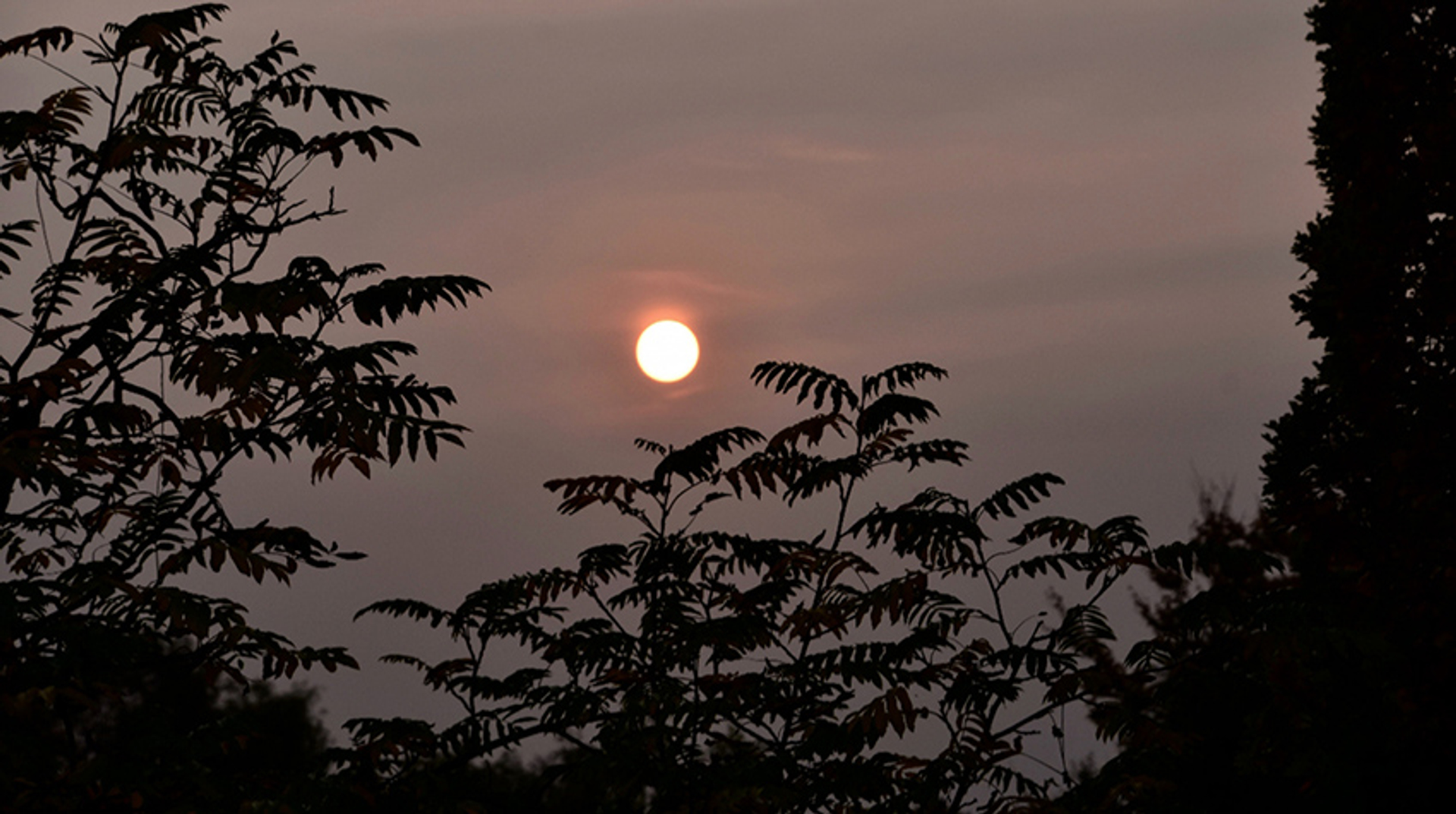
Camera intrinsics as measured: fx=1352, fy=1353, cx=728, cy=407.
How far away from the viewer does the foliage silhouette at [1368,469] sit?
949 centimetres

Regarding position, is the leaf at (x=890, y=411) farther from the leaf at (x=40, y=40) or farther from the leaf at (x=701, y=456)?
the leaf at (x=40, y=40)

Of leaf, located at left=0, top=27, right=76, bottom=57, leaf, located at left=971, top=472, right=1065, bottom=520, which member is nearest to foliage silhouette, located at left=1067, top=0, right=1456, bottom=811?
leaf, located at left=971, top=472, right=1065, bottom=520

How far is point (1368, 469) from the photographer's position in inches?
455

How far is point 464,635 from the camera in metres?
8.51

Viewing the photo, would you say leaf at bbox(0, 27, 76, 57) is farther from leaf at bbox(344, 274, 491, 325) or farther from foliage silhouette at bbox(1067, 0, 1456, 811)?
foliage silhouette at bbox(1067, 0, 1456, 811)

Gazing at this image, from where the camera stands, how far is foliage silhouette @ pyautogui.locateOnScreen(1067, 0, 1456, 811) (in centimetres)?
949

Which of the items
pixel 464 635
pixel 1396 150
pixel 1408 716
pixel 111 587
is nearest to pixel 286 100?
pixel 111 587

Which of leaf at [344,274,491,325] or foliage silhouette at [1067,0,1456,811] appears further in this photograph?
foliage silhouette at [1067,0,1456,811]

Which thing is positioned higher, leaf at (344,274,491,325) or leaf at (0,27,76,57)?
leaf at (0,27,76,57)

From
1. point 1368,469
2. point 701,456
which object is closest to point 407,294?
point 701,456

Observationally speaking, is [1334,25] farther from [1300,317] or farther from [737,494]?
[737,494]

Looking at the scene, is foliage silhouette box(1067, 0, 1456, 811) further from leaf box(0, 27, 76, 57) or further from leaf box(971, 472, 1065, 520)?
leaf box(0, 27, 76, 57)

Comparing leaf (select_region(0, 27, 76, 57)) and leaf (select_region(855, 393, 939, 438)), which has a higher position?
leaf (select_region(0, 27, 76, 57))

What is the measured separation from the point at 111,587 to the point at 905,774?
13.3ft
